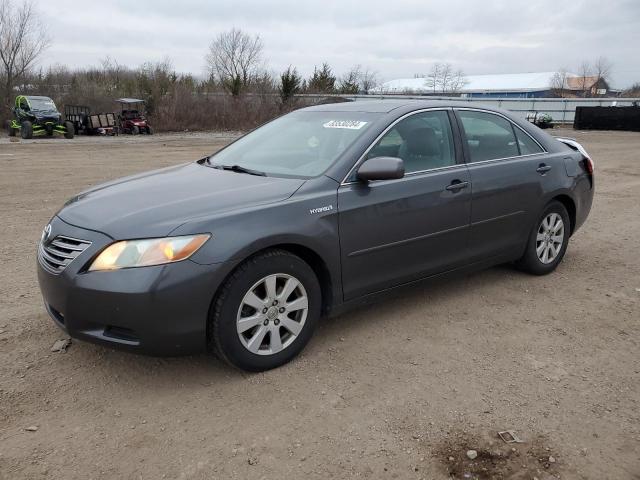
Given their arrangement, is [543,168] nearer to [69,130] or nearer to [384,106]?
[384,106]

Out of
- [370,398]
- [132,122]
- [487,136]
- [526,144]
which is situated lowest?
[370,398]

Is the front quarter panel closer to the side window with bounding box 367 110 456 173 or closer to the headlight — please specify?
the headlight

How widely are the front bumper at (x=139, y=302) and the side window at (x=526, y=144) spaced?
310cm

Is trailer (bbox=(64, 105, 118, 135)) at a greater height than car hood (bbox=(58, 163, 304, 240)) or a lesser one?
lesser

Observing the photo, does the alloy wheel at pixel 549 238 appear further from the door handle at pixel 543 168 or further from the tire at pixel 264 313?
the tire at pixel 264 313

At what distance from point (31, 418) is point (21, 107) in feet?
86.2

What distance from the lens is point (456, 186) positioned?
4.24 m

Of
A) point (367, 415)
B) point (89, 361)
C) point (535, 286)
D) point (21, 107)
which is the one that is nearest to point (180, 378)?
point (89, 361)

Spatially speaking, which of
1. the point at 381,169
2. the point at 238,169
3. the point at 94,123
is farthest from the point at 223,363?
the point at 94,123

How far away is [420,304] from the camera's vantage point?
4523 millimetres

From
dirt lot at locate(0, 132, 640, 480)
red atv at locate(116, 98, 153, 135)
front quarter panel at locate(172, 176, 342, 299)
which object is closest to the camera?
dirt lot at locate(0, 132, 640, 480)

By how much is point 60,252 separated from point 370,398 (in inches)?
75.9

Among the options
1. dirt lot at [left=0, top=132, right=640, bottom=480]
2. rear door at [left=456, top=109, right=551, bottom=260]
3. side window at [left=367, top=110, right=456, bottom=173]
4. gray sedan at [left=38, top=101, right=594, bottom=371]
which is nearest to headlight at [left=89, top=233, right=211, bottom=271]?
gray sedan at [left=38, top=101, right=594, bottom=371]

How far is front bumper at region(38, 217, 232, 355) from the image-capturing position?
114 inches
